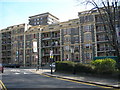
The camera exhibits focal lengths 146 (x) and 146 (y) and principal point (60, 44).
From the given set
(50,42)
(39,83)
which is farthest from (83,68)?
(50,42)

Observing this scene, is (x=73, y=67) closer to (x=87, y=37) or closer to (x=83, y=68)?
(x=83, y=68)

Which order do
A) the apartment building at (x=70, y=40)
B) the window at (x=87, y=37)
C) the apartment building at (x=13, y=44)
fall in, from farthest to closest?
the apartment building at (x=13, y=44) → the apartment building at (x=70, y=40) → the window at (x=87, y=37)

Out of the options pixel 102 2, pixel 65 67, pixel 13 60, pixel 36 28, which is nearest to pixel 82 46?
pixel 36 28

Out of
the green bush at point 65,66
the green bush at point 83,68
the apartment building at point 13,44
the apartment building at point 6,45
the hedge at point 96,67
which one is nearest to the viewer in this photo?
the hedge at point 96,67

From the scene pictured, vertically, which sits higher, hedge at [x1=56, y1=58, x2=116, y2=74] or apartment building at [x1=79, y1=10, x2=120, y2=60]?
apartment building at [x1=79, y1=10, x2=120, y2=60]

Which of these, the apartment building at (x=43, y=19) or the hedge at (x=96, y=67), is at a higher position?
the apartment building at (x=43, y=19)

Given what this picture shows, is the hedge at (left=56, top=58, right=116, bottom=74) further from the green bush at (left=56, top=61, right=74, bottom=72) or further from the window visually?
the window

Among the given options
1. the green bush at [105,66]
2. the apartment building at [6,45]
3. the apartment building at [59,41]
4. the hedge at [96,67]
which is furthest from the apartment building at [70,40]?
the green bush at [105,66]

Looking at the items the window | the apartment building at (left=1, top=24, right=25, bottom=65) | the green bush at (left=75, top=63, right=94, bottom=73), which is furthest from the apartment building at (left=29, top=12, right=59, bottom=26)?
the green bush at (left=75, top=63, right=94, bottom=73)

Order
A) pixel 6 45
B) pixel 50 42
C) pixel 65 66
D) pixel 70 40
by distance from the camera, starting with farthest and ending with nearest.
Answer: pixel 6 45 < pixel 50 42 < pixel 70 40 < pixel 65 66

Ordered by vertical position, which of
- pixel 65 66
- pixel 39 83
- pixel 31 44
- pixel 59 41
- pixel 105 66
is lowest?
pixel 39 83

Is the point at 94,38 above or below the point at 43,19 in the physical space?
below

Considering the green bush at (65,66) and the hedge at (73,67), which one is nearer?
the hedge at (73,67)

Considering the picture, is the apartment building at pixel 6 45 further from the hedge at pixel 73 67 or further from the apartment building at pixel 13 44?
the hedge at pixel 73 67
